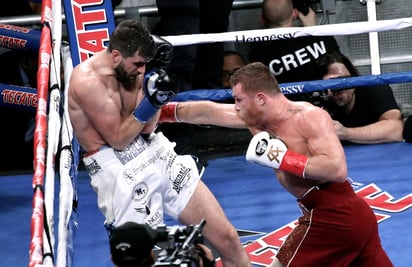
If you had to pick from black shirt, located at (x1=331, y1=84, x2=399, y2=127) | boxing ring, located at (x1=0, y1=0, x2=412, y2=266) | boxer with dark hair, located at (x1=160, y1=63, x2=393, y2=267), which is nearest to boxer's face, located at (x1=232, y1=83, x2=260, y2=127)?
boxer with dark hair, located at (x1=160, y1=63, x2=393, y2=267)

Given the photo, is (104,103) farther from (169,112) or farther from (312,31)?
(312,31)

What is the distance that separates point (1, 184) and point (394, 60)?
9.03 feet

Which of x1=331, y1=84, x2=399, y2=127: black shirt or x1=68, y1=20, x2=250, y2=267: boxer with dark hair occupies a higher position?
x1=68, y1=20, x2=250, y2=267: boxer with dark hair

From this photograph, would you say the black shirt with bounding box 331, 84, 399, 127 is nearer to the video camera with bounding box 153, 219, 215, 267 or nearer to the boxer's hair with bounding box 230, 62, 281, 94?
the boxer's hair with bounding box 230, 62, 281, 94

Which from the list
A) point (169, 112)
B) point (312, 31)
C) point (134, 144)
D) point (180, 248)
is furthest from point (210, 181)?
point (180, 248)

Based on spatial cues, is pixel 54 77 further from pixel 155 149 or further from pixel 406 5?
pixel 406 5

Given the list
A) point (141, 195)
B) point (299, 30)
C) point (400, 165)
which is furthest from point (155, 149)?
point (400, 165)

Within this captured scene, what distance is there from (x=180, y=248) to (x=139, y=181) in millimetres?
1286

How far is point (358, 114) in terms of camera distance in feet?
19.9

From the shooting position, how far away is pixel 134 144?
4090 mm

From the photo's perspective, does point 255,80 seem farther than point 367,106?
No

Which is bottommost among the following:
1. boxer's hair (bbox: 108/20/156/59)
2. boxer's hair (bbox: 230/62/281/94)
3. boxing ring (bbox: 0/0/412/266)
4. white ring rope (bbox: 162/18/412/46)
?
boxing ring (bbox: 0/0/412/266)

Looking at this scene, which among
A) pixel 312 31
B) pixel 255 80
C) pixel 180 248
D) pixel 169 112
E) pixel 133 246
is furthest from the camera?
pixel 312 31

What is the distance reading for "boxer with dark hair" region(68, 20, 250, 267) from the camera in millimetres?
3945
